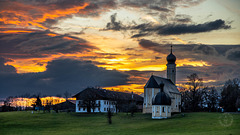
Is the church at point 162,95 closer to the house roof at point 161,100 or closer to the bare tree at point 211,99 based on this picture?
the house roof at point 161,100

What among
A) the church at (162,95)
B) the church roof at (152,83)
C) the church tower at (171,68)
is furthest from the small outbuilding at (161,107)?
the church tower at (171,68)

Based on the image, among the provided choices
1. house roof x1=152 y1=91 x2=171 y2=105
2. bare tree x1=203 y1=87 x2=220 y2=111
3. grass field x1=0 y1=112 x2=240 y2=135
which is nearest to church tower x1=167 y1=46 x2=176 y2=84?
bare tree x1=203 y1=87 x2=220 y2=111

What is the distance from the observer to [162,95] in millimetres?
82312

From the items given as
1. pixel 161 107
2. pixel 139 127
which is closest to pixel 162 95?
pixel 161 107

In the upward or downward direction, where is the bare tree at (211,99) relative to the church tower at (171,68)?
downward

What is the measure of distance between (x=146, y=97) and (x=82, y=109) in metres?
27.0

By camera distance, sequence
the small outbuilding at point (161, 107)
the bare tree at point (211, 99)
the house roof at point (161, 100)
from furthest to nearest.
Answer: the bare tree at point (211, 99)
the house roof at point (161, 100)
the small outbuilding at point (161, 107)

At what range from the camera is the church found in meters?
81.4

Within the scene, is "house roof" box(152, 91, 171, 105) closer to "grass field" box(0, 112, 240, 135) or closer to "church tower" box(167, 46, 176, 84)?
"grass field" box(0, 112, 240, 135)

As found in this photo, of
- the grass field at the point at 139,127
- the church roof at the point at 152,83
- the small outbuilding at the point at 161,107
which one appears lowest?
the grass field at the point at 139,127

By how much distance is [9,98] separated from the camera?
194m

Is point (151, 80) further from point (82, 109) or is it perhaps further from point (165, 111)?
point (82, 109)

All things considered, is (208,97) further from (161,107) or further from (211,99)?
(161,107)

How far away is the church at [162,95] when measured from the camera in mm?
81438
